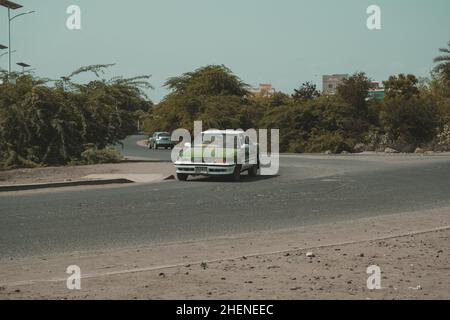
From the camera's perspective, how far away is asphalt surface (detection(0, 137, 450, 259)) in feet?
33.1

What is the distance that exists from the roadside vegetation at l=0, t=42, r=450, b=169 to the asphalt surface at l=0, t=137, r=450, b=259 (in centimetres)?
797

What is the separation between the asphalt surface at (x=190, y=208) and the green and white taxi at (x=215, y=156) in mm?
442

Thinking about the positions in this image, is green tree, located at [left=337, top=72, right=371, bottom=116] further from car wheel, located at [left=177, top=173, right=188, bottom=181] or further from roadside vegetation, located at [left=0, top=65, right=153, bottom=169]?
car wheel, located at [left=177, top=173, right=188, bottom=181]

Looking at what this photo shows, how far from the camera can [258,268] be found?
24.1ft

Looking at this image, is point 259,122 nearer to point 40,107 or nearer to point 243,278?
point 40,107

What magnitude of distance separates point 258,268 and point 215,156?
40.3 feet

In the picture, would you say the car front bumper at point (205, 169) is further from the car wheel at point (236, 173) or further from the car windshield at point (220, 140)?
the car windshield at point (220, 140)

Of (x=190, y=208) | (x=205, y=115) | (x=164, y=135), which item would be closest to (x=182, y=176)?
(x=190, y=208)

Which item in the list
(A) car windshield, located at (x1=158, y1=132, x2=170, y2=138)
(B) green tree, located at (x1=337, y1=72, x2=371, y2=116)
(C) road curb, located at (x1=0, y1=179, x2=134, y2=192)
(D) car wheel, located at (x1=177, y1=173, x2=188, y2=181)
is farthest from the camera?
(A) car windshield, located at (x1=158, y1=132, x2=170, y2=138)

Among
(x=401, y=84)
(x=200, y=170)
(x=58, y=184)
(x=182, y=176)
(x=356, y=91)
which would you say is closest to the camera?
(x=58, y=184)

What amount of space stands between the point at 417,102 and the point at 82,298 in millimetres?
43747

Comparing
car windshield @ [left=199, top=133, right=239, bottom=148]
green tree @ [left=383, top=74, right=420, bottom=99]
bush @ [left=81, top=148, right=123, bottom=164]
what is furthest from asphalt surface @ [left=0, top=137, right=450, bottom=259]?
green tree @ [left=383, top=74, right=420, bottom=99]

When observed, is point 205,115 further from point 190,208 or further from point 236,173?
point 190,208

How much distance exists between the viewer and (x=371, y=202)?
14414mm
